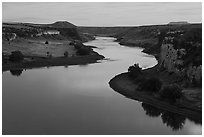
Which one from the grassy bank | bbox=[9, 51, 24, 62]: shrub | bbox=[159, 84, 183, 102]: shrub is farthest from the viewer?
bbox=[9, 51, 24, 62]: shrub

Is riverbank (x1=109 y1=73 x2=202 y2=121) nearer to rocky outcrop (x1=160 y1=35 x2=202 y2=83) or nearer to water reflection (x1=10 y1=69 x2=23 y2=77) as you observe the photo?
rocky outcrop (x1=160 y1=35 x2=202 y2=83)

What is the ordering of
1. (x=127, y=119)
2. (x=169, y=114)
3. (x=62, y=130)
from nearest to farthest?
(x=62, y=130) < (x=127, y=119) < (x=169, y=114)

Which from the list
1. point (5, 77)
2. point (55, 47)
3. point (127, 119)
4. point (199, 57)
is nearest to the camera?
point (127, 119)

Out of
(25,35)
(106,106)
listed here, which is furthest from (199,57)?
(25,35)

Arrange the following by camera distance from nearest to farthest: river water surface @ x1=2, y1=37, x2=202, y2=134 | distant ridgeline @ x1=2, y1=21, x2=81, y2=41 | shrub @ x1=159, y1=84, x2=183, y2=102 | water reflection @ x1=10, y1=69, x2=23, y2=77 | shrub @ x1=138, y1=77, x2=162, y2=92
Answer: river water surface @ x1=2, y1=37, x2=202, y2=134 < shrub @ x1=159, y1=84, x2=183, y2=102 < shrub @ x1=138, y1=77, x2=162, y2=92 < water reflection @ x1=10, y1=69, x2=23, y2=77 < distant ridgeline @ x1=2, y1=21, x2=81, y2=41

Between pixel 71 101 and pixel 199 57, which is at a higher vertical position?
pixel 199 57

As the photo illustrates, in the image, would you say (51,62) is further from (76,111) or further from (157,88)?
(76,111)

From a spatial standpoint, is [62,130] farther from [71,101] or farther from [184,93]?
[184,93]

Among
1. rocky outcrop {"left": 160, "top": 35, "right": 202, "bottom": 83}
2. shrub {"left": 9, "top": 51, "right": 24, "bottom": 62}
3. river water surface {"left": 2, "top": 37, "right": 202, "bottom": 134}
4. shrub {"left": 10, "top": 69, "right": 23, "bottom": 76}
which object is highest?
rocky outcrop {"left": 160, "top": 35, "right": 202, "bottom": 83}

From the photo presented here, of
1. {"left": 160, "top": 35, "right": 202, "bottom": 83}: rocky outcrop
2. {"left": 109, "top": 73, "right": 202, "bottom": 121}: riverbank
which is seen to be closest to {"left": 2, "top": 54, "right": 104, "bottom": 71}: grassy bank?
{"left": 160, "top": 35, "right": 202, "bottom": 83}: rocky outcrop
